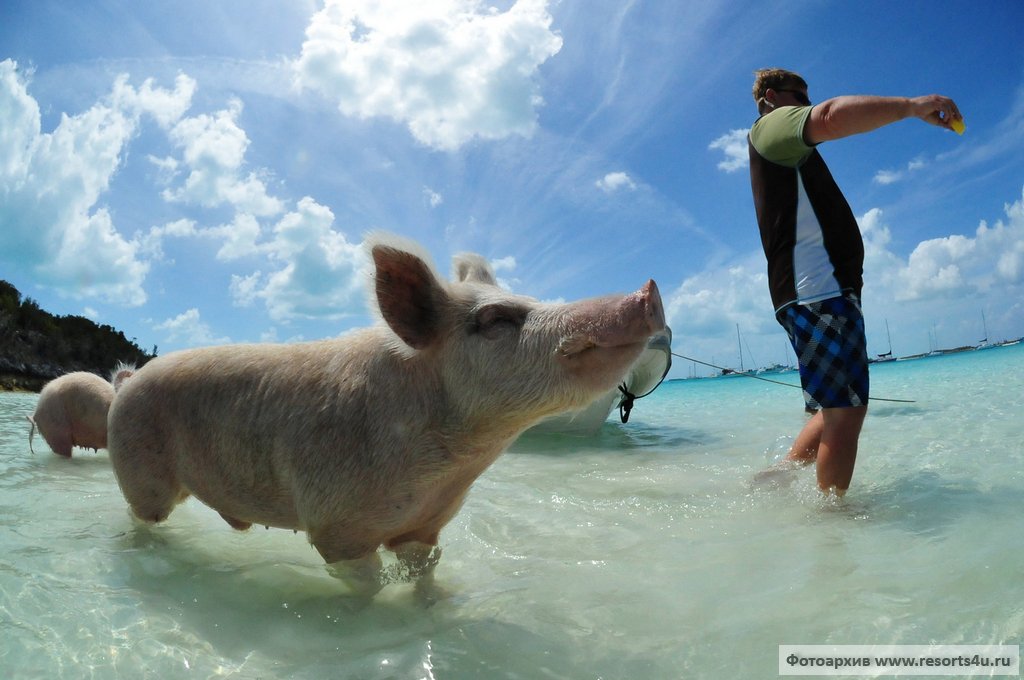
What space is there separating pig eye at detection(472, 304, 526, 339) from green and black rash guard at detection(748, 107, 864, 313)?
7.84ft

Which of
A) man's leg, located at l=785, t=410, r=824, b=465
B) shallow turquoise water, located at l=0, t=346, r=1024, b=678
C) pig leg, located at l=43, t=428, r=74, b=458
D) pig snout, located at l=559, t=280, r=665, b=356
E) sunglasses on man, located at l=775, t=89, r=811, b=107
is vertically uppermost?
sunglasses on man, located at l=775, t=89, r=811, b=107

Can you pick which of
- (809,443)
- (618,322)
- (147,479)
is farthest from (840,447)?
(147,479)

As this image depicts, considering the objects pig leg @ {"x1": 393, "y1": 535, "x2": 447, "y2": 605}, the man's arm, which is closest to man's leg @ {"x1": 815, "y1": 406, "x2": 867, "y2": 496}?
the man's arm

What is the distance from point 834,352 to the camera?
404 centimetres

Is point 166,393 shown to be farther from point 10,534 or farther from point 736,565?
point 736,565

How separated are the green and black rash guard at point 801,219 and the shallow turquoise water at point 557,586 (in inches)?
54.5

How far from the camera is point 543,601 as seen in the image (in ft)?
8.68

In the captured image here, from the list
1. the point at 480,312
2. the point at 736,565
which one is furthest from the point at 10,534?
the point at 736,565

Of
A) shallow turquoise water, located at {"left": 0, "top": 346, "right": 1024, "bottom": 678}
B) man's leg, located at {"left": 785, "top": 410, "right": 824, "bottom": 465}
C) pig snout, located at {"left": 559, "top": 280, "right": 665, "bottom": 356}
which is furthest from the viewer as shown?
man's leg, located at {"left": 785, "top": 410, "right": 824, "bottom": 465}

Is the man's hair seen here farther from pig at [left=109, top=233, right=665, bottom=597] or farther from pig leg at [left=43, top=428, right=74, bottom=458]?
pig leg at [left=43, top=428, right=74, bottom=458]

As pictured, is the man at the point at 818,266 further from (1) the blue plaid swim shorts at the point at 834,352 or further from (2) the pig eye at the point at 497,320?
(2) the pig eye at the point at 497,320

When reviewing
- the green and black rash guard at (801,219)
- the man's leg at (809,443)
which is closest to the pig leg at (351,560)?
the green and black rash guard at (801,219)

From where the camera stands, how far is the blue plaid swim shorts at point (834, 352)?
4.00 metres

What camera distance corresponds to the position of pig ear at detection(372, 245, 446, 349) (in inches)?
109
